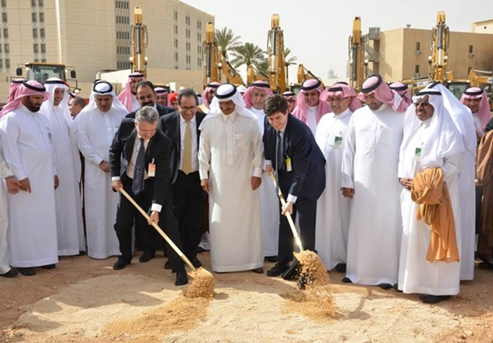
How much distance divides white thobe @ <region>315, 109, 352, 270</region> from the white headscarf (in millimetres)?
1082

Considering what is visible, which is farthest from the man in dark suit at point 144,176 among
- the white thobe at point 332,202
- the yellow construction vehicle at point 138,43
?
the yellow construction vehicle at point 138,43

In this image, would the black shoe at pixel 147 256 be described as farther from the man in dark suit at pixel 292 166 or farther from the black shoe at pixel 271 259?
the man in dark suit at pixel 292 166

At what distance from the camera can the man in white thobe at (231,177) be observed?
508 centimetres

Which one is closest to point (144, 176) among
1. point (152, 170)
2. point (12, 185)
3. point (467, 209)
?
point (152, 170)

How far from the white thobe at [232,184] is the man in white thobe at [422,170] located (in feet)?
4.89

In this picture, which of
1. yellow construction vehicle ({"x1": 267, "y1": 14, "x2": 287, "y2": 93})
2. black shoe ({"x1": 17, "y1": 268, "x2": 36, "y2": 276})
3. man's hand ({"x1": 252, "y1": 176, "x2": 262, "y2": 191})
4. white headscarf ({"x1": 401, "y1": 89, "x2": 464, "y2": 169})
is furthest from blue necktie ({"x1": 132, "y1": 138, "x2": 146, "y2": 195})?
yellow construction vehicle ({"x1": 267, "y1": 14, "x2": 287, "y2": 93})

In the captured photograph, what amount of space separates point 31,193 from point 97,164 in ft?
2.59

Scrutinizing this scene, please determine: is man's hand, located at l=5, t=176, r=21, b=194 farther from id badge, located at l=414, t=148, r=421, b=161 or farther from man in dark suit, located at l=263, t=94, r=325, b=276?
id badge, located at l=414, t=148, r=421, b=161

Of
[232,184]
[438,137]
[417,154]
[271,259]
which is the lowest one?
[271,259]

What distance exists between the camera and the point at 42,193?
5.25 metres

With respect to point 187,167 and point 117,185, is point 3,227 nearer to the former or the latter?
point 117,185

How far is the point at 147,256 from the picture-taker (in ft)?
18.9

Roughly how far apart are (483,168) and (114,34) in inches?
2228

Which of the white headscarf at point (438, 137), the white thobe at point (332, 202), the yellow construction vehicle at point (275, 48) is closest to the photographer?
the white headscarf at point (438, 137)
